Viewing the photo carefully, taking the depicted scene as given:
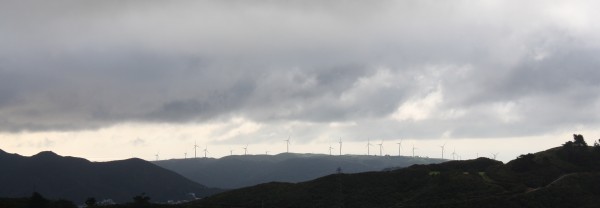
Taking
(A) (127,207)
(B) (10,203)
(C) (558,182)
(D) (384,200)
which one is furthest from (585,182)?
(B) (10,203)

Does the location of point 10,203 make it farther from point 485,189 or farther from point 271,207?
point 485,189

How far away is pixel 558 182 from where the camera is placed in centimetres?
19162

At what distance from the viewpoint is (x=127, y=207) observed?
188 metres

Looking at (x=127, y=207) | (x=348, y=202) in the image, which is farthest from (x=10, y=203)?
(x=348, y=202)

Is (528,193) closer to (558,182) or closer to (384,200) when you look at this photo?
(558,182)

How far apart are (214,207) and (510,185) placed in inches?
3896

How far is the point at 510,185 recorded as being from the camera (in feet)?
642

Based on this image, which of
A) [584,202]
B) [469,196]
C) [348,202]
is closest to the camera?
[584,202]

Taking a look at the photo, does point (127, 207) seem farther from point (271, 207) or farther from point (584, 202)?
point (584, 202)

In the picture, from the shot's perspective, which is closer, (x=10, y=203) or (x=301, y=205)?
(x=10, y=203)

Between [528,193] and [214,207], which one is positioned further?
[214,207]

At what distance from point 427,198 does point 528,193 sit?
1221 inches

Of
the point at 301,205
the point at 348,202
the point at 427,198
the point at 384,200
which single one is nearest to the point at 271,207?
the point at 301,205

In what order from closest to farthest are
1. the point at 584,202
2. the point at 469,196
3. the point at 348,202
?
the point at 584,202
the point at 469,196
the point at 348,202
